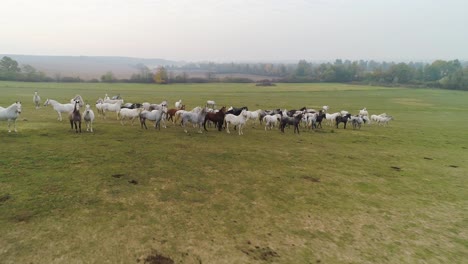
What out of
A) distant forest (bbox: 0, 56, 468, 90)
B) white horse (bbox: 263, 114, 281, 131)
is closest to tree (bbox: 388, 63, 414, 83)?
distant forest (bbox: 0, 56, 468, 90)

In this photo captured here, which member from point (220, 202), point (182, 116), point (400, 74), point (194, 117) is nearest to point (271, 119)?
point (194, 117)

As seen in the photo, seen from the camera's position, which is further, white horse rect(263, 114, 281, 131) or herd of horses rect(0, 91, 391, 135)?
white horse rect(263, 114, 281, 131)

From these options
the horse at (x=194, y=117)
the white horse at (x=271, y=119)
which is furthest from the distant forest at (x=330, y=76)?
the horse at (x=194, y=117)

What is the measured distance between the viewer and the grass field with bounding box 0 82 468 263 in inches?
261

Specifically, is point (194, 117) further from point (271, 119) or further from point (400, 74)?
point (400, 74)

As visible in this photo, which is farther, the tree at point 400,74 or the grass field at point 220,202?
the tree at point 400,74

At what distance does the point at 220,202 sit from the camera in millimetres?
9062

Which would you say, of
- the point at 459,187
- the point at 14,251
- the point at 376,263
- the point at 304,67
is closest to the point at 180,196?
the point at 14,251

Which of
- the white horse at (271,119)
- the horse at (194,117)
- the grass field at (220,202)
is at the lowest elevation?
the grass field at (220,202)

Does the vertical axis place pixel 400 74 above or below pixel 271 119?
above

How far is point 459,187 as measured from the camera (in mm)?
11695

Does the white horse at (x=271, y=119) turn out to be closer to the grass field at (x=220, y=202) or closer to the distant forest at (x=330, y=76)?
the grass field at (x=220, y=202)

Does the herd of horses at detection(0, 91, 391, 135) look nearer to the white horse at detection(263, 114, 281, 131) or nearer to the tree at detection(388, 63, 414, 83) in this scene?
the white horse at detection(263, 114, 281, 131)

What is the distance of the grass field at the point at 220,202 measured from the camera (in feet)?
21.8
